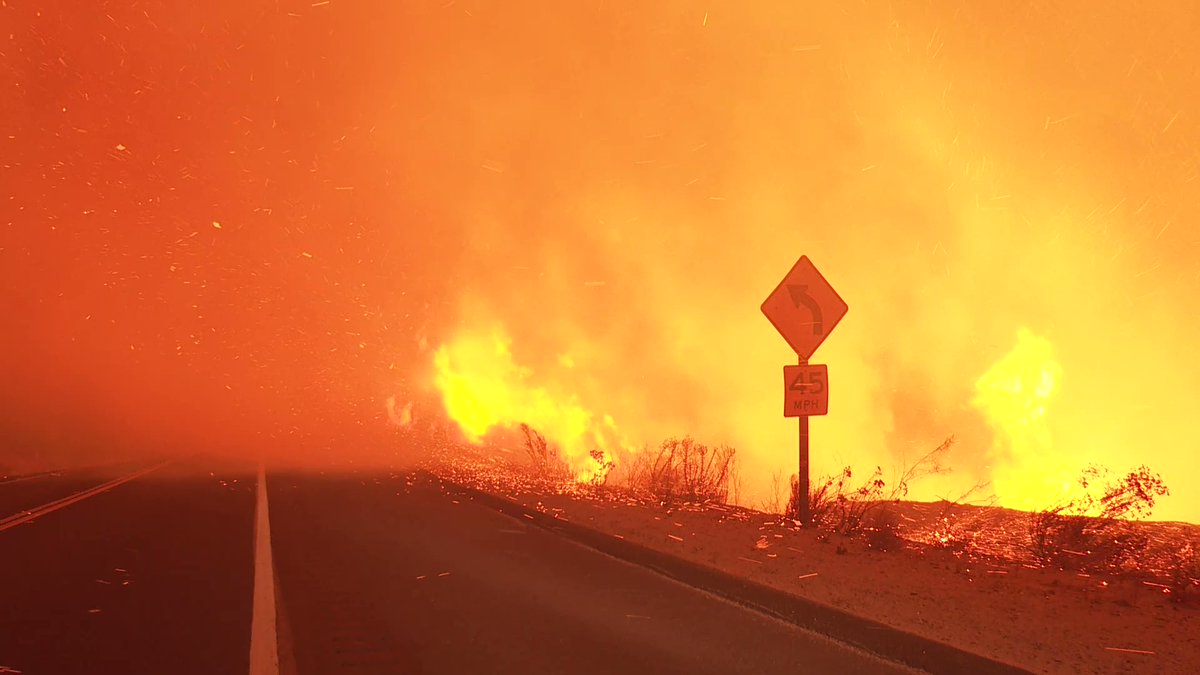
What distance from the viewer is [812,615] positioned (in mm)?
6410

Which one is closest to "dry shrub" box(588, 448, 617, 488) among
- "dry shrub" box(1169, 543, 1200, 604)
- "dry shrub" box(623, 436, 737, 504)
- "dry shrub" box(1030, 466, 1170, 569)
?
"dry shrub" box(623, 436, 737, 504)

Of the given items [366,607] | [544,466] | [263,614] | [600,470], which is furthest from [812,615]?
[544,466]

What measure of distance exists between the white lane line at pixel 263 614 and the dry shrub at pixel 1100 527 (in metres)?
7.62

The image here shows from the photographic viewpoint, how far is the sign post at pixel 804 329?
1045cm

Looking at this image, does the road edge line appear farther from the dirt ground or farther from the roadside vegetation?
the roadside vegetation

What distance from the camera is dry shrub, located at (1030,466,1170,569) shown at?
8.37m

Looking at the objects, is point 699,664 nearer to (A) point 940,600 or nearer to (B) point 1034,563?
(A) point 940,600

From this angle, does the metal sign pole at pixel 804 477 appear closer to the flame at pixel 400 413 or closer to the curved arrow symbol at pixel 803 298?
the curved arrow symbol at pixel 803 298

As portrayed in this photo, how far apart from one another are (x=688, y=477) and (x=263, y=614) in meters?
9.89

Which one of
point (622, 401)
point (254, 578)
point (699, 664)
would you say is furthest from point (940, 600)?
point (622, 401)

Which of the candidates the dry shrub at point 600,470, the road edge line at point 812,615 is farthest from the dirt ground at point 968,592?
the dry shrub at point 600,470

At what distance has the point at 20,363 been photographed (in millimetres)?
71938

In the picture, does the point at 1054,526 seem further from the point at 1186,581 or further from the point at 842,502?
the point at 842,502

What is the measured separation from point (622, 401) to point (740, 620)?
141 feet
